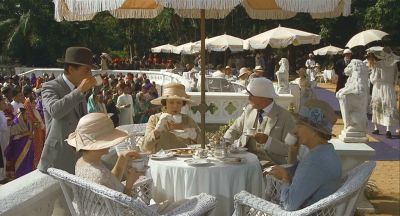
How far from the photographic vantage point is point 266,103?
579 centimetres

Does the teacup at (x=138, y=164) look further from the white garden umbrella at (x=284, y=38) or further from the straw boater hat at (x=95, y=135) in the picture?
the white garden umbrella at (x=284, y=38)

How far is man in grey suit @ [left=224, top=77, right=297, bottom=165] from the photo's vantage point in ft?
18.3

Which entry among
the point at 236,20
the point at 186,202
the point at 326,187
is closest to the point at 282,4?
the point at 326,187

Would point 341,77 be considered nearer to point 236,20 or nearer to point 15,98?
point 15,98

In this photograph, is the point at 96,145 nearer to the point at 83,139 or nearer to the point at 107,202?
the point at 83,139

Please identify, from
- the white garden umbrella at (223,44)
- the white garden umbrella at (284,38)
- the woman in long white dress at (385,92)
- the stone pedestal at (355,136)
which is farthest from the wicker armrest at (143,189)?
the white garden umbrella at (223,44)

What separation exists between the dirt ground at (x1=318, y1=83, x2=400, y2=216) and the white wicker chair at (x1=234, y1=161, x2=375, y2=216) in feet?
10.7

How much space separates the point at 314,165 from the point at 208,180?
105cm

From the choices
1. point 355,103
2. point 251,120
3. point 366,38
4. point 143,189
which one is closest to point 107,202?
point 143,189

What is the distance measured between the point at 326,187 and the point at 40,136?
21.0 ft

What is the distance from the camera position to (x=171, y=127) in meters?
5.90

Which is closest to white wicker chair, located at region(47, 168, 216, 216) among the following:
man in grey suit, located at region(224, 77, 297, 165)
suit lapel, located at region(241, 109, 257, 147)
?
man in grey suit, located at region(224, 77, 297, 165)

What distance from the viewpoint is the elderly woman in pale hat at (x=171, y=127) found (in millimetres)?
5773

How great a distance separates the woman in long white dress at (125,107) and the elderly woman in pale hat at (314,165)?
9403 mm
